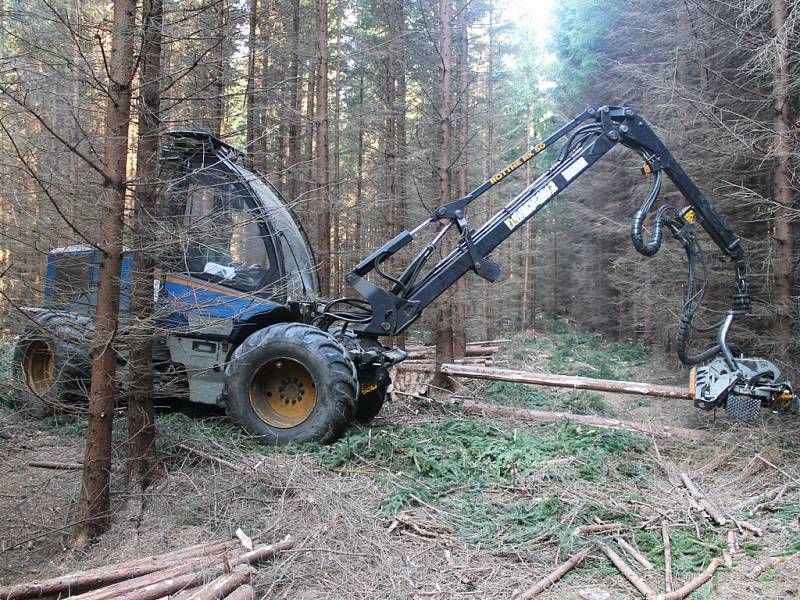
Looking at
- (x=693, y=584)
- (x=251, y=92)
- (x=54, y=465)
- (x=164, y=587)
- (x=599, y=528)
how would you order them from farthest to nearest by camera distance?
(x=54, y=465) < (x=599, y=528) < (x=251, y=92) < (x=693, y=584) < (x=164, y=587)

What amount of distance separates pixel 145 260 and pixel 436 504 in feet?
10.1

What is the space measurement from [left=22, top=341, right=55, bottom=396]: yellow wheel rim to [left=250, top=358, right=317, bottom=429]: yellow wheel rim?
392 cm

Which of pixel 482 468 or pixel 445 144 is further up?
pixel 445 144

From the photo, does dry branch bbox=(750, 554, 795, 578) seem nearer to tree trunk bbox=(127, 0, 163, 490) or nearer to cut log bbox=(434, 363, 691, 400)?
cut log bbox=(434, 363, 691, 400)

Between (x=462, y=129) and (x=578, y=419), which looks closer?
(x=578, y=419)

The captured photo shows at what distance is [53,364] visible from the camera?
25.0ft

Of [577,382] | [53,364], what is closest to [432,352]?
[577,382]

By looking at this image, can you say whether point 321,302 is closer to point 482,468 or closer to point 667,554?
point 482,468

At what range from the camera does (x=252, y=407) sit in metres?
6.35

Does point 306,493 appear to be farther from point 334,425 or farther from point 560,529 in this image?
point 560,529

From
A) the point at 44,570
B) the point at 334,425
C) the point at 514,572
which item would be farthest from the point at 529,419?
the point at 44,570

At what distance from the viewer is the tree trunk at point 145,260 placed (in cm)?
432

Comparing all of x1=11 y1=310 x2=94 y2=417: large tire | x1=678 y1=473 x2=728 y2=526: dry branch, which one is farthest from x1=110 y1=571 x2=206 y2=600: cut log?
x1=678 y1=473 x2=728 y2=526: dry branch

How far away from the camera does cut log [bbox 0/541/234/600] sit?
3152 mm
